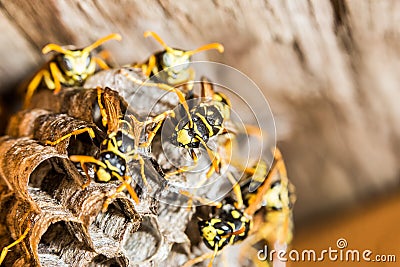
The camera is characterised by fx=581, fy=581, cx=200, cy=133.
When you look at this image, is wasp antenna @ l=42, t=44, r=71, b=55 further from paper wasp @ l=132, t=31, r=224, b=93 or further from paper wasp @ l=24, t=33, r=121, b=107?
paper wasp @ l=132, t=31, r=224, b=93

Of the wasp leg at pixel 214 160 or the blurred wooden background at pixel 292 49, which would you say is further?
the blurred wooden background at pixel 292 49

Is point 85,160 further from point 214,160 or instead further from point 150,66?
point 150,66

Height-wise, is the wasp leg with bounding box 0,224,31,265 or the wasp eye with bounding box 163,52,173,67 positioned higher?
the wasp eye with bounding box 163,52,173,67

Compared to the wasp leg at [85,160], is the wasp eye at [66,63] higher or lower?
higher

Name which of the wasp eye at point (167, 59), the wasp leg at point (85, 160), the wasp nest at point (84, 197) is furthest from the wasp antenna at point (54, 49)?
the wasp leg at point (85, 160)

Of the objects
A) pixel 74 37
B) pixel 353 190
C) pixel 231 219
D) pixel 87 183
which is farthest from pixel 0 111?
pixel 353 190

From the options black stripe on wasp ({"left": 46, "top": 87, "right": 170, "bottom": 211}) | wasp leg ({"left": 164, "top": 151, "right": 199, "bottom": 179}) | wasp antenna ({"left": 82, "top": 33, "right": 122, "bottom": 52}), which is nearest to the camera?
black stripe on wasp ({"left": 46, "top": 87, "right": 170, "bottom": 211})

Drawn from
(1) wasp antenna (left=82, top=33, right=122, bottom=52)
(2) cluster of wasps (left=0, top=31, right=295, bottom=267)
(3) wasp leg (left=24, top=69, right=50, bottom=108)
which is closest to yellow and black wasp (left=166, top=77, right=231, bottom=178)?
(2) cluster of wasps (left=0, top=31, right=295, bottom=267)

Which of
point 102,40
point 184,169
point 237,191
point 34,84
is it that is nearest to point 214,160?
point 184,169

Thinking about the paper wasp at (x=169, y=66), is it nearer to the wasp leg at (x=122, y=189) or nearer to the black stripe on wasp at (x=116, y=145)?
the black stripe on wasp at (x=116, y=145)
